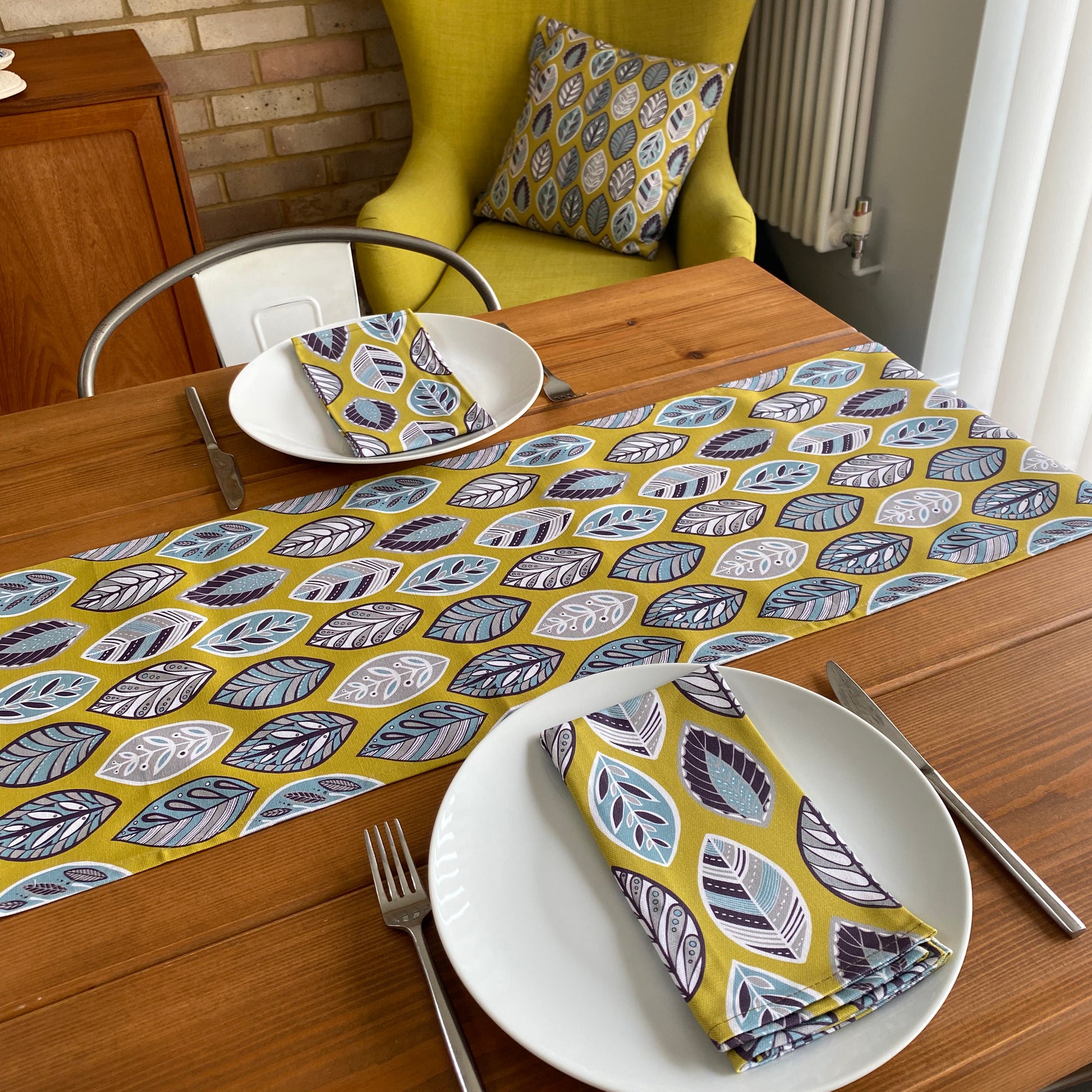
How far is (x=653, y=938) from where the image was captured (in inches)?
21.6

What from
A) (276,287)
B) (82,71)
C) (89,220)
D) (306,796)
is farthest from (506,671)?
(82,71)

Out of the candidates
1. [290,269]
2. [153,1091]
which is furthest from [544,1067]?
[290,269]

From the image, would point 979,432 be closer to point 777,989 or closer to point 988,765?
point 988,765

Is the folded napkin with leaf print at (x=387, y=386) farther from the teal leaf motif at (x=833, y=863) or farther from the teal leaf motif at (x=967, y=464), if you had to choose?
the teal leaf motif at (x=833, y=863)

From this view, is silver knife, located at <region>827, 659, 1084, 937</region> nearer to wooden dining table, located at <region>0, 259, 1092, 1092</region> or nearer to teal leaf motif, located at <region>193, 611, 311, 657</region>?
wooden dining table, located at <region>0, 259, 1092, 1092</region>

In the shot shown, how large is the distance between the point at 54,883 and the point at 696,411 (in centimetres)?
70

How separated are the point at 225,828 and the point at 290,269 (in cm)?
100

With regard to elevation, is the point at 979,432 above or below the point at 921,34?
below

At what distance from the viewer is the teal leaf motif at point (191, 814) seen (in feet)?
2.11

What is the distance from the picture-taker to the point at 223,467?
0.98 metres

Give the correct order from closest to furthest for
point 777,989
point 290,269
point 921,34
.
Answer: point 777,989
point 290,269
point 921,34

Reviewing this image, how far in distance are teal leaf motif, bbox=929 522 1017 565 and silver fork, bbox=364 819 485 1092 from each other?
50 centimetres

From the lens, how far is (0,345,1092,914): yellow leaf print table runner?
2.23ft

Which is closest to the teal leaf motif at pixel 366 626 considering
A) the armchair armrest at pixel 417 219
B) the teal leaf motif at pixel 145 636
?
the teal leaf motif at pixel 145 636
